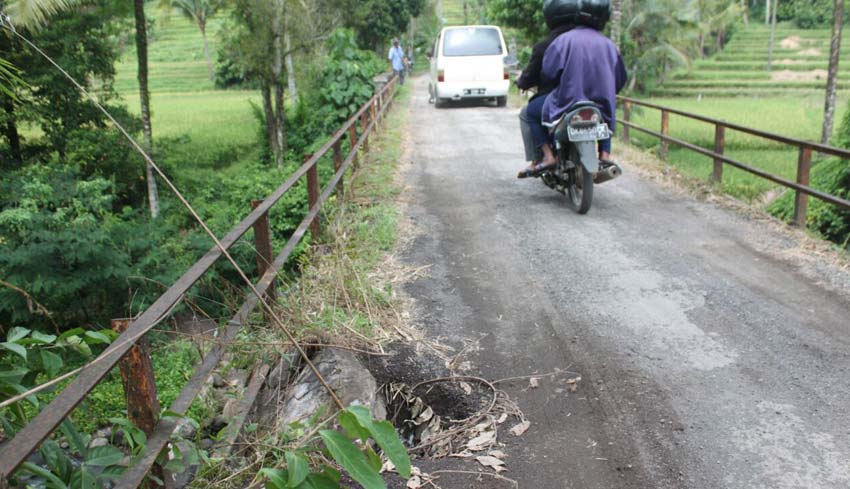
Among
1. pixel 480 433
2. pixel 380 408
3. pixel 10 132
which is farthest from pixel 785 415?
pixel 10 132

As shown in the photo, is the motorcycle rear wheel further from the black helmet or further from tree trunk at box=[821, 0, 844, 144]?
tree trunk at box=[821, 0, 844, 144]

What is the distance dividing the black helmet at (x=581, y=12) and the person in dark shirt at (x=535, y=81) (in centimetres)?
9

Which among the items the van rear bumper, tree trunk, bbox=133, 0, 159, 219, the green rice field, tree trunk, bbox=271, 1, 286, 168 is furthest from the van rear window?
tree trunk, bbox=133, 0, 159, 219

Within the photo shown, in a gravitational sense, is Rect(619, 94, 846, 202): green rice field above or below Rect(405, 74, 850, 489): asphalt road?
below

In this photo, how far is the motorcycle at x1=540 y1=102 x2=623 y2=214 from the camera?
276 inches

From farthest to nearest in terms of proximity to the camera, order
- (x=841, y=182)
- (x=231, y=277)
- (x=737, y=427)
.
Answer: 1. (x=231, y=277)
2. (x=841, y=182)
3. (x=737, y=427)

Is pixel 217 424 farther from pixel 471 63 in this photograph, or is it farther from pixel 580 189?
pixel 471 63

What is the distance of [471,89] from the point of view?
1891 cm

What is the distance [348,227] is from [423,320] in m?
2.11

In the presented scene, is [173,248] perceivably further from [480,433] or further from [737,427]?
[737,427]

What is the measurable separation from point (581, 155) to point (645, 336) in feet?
9.47

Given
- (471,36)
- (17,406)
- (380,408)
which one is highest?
(471,36)

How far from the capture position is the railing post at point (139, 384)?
2.40 metres

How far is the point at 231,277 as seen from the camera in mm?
9531
